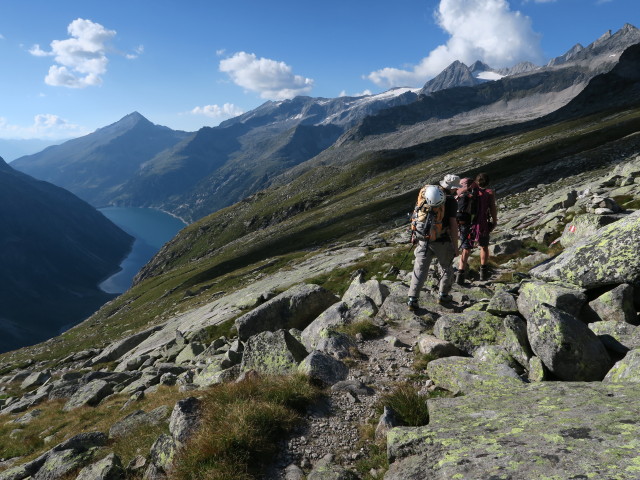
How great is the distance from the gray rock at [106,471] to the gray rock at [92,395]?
538 inches

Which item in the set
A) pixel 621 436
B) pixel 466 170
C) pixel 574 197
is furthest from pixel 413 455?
pixel 466 170

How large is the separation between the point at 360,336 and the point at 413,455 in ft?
21.1

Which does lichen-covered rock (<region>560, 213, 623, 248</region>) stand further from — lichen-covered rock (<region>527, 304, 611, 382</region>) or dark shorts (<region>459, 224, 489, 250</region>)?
lichen-covered rock (<region>527, 304, 611, 382</region>)

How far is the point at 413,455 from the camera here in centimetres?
534

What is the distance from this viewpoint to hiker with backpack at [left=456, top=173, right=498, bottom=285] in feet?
49.3

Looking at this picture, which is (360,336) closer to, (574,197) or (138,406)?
(138,406)

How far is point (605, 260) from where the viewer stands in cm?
978

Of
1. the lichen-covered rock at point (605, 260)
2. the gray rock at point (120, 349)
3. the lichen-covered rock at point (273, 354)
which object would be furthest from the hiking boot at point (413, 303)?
the gray rock at point (120, 349)

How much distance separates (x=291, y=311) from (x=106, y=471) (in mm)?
12169

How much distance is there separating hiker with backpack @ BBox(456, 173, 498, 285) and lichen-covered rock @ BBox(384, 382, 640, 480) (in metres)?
9.14

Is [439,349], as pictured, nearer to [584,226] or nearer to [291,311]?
[584,226]

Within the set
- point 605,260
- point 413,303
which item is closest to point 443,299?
point 413,303

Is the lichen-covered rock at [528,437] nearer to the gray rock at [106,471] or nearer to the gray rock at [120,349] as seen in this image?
the gray rock at [106,471]

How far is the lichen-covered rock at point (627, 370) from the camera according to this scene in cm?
641
